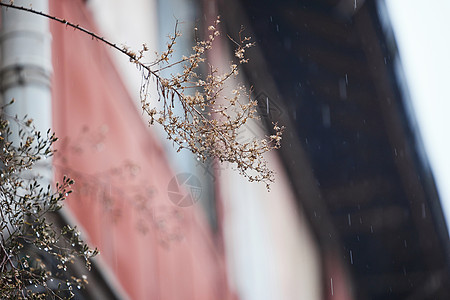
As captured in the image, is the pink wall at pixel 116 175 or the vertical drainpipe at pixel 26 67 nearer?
the vertical drainpipe at pixel 26 67

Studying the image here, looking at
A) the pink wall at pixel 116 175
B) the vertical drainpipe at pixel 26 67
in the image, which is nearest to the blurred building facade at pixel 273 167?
the pink wall at pixel 116 175

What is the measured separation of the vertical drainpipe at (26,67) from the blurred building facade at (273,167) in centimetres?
23

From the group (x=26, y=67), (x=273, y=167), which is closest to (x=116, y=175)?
(x=26, y=67)

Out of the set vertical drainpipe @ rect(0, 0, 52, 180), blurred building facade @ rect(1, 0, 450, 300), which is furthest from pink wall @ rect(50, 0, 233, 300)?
vertical drainpipe @ rect(0, 0, 52, 180)

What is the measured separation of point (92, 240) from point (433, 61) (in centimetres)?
841

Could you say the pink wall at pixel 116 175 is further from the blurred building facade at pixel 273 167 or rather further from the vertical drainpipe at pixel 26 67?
the vertical drainpipe at pixel 26 67

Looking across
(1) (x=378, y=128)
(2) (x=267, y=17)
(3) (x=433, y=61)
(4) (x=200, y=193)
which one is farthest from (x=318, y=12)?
(3) (x=433, y=61)

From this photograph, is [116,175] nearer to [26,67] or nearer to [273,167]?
[26,67]

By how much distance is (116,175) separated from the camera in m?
2.94

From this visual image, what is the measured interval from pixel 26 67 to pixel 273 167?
7.77 ft

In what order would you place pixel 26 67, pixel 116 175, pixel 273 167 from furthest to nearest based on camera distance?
pixel 273 167 → pixel 116 175 → pixel 26 67

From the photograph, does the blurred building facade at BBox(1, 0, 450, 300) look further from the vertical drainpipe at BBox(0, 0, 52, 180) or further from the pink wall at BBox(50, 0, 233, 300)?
the vertical drainpipe at BBox(0, 0, 52, 180)

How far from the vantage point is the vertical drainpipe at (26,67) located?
2.37 m

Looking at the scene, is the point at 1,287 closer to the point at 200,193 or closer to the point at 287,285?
the point at 200,193
